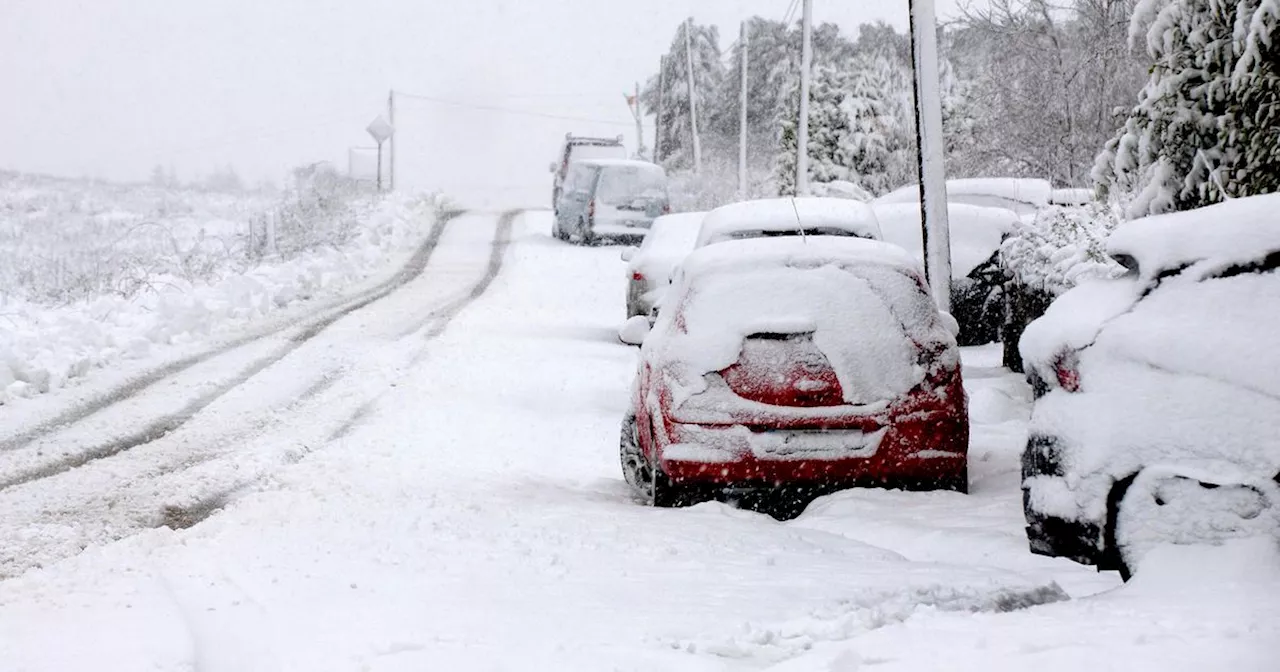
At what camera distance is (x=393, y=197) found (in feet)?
125

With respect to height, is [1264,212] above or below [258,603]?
above

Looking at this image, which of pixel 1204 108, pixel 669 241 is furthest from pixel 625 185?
pixel 1204 108

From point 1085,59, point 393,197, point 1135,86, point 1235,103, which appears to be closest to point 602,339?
point 1235,103

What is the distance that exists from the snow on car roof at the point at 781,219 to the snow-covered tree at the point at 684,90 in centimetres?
6343

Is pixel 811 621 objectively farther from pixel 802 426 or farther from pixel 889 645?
pixel 802 426

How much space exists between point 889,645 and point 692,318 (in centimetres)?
320

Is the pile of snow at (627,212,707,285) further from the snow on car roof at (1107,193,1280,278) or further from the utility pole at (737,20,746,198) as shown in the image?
the utility pole at (737,20,746,198)

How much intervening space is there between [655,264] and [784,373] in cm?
859

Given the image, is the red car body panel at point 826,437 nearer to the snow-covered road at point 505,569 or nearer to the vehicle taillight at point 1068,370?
the snow-covered road at point 505,569

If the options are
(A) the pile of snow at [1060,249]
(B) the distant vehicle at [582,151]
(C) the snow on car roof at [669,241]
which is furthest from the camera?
(B) the distant vehicle at [582,151]

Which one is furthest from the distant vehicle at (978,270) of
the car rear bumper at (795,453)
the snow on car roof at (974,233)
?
the car rear bumper at (795,453)

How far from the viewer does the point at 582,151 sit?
1307 inches

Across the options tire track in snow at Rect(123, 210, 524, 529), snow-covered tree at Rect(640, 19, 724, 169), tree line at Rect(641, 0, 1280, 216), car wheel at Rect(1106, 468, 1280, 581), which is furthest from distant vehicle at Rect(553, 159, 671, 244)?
snow-covered tree at Rect(640, 19, 724, 169)

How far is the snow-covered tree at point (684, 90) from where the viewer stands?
76.9 meters
